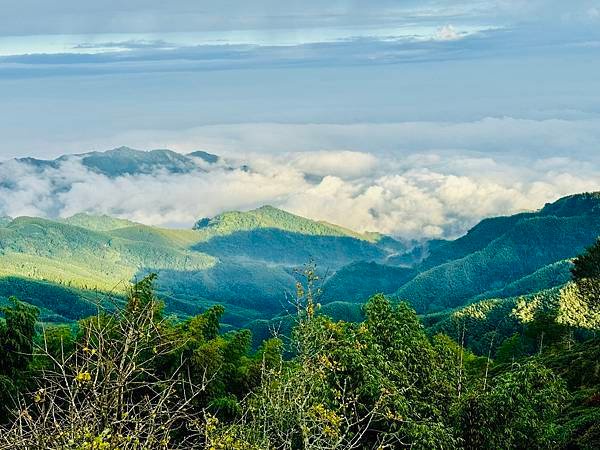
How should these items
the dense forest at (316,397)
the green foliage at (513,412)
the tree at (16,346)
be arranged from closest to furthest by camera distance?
the dense forest at (316,397)
the green foliage at (513,412)
the tree at (16,346)

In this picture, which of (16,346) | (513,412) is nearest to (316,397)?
(513,412)

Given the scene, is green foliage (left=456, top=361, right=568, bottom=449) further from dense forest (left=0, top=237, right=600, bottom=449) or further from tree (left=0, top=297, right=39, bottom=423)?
tree (left=0, top=297, right=39, bottom=423)

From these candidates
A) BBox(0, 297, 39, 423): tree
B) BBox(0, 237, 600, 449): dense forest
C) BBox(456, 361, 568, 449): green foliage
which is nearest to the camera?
BBox(0, 237, 600, 449): dense forest

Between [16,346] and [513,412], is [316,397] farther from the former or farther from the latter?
[16,346]

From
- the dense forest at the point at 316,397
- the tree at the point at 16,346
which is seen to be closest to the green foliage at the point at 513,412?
the dense forest at the point at 316,397

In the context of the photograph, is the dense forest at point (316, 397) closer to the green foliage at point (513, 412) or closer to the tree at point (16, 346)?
the green foliage at point (513, 412)

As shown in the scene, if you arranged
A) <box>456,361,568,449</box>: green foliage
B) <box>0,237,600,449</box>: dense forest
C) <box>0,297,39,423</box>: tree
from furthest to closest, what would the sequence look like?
<box>0,297,39,423</box>: tree
<box>456,361,568,449</box>: green foliage
<box>0,237,600,449</box>: dense forest

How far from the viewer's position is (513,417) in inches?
981

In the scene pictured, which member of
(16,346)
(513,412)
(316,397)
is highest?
(316,397)

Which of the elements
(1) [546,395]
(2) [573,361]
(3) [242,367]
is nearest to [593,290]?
(2) [573,361]

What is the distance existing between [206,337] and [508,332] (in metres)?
102

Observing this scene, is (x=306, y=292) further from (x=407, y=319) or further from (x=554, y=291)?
(x=554, y=291)

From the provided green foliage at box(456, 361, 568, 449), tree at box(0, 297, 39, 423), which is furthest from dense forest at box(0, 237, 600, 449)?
tree at box(0, 297, 39, 423)

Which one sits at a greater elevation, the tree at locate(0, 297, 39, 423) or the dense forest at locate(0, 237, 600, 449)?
the dense forest at locate(0, 237, 600, 449)
